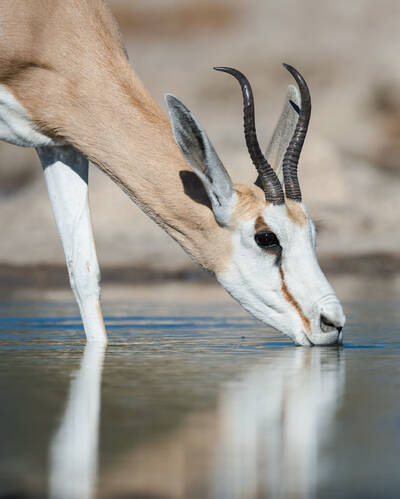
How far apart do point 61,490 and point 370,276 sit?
10.8 metres

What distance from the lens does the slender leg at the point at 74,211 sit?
21.8 feet

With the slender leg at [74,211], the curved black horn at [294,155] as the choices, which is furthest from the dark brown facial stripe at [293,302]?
the slender leg at [74,211]

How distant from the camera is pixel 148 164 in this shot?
6.11 m

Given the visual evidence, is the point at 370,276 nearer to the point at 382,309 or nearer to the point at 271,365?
the point at 382,309

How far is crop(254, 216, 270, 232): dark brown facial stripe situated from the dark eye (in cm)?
2

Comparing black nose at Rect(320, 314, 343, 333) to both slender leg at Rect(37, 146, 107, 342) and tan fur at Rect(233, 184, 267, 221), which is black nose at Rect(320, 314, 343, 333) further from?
slender leg at Rect(37, 146, 107, 342)

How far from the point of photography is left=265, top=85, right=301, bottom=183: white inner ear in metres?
6.52

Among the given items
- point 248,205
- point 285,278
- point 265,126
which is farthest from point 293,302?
point 265,126

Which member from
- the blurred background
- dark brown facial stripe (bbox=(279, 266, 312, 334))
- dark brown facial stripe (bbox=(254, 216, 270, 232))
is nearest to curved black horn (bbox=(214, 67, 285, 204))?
dark brown facial stripe (bbox=(254, 216, 270, 232))

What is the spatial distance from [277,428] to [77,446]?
0.67 meters

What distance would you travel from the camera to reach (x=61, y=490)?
2400 mm

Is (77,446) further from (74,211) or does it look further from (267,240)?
(74,211)

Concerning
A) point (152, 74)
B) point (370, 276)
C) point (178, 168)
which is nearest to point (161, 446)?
point (178, 168)

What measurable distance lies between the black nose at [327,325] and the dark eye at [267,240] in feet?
1.65
